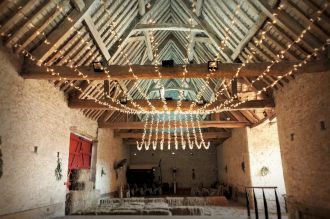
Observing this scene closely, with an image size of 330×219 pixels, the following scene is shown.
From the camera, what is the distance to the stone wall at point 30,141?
5770 millimetres

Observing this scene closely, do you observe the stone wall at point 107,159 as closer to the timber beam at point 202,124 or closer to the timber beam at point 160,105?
the timber beam at point 202,124

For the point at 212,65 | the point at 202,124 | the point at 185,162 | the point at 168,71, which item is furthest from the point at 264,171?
the point at 185,162

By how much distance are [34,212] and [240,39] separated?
713cm

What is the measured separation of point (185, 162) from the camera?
1891cm

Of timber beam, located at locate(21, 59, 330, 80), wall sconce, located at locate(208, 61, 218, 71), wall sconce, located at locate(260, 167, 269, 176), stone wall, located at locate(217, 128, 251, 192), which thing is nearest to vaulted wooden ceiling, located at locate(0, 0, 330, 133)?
timber beam, located at locate(21, 59, 330, 80)

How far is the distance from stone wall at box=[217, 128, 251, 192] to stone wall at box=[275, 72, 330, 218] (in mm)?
3500

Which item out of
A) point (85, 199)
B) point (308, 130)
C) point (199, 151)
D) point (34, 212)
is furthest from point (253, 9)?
point (199, 151)

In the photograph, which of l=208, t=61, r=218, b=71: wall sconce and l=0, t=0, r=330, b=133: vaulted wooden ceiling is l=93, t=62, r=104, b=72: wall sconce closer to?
l=0, t=0, r=330, b=133: vaulted wooden ceiling

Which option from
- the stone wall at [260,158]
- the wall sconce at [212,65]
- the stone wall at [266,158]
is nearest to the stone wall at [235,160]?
the stone wall at [260,158]

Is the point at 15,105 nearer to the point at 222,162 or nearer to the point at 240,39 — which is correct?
the point at 240,39

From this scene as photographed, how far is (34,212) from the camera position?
672 cm

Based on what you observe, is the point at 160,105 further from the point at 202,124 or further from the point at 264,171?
the point at 264,171

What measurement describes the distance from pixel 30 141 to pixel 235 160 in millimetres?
9949

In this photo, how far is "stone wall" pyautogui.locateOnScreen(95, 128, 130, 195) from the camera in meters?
12.0
